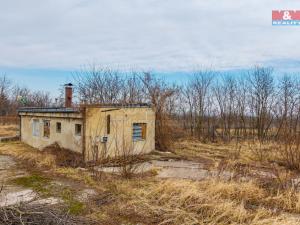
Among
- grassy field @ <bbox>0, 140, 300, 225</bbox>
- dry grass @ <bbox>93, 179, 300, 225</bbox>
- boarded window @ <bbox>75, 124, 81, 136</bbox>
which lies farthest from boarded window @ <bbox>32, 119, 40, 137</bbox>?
dry grass @ <bbox>93, 179, 300, 225</bbox>

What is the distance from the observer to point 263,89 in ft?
75.2

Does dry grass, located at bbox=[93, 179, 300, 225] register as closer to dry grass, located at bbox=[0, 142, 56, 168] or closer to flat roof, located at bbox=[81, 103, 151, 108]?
dry grass, located at bbox=[0, 142, 56, 168]

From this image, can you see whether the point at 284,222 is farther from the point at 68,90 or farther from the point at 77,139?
the point at 68,90

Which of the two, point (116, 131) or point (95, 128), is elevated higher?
point (95, 128)

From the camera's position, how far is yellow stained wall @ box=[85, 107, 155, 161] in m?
11.5

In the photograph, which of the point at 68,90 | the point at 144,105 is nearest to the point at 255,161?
the point at 144,105

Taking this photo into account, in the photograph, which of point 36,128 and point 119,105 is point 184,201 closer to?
point 119,105

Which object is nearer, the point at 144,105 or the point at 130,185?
the point at 130,185

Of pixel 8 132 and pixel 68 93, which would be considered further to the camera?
pixel 8 132

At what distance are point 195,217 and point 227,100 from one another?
19.3 metres

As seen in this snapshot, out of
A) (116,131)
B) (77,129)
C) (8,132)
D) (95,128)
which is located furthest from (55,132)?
(8,132)

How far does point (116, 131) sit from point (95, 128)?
1.15 meters

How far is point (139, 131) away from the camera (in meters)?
14.0

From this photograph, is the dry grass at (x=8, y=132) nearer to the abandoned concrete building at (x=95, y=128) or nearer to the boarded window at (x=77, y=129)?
the abandoned concrete building at (x=95, y=128)
